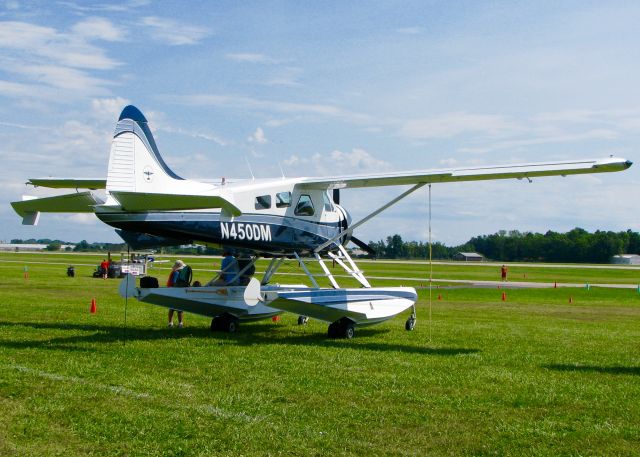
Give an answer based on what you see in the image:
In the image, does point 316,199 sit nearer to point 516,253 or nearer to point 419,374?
point 419,374

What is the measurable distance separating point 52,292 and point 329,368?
2158 cm

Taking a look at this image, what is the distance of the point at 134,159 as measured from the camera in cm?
1347

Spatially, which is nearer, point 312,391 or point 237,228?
point 312,391

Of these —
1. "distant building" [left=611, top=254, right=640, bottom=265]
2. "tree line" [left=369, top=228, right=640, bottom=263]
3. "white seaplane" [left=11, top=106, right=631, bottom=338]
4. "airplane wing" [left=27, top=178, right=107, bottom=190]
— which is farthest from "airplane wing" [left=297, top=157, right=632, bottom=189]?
"distant building" [left=611, top=254, right=640, bottom=265]

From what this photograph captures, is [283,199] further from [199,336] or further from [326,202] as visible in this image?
[199,336]

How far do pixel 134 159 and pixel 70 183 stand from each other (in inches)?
242

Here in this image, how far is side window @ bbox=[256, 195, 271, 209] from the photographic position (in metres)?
15.7

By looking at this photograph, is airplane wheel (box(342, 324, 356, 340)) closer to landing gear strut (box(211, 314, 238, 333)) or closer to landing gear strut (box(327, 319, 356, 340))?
landing gear strut (box(327, 319, 356, 340))

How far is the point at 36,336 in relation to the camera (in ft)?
46.4

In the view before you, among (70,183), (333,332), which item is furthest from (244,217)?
(70,183)

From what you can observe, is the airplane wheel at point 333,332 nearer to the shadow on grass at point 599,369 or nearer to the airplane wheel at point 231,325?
the airplane wheel at point 231,325

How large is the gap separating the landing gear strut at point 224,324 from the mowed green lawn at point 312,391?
1.17 ft

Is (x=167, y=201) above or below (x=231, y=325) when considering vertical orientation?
above

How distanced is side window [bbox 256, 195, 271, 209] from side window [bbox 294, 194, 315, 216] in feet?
3.19
